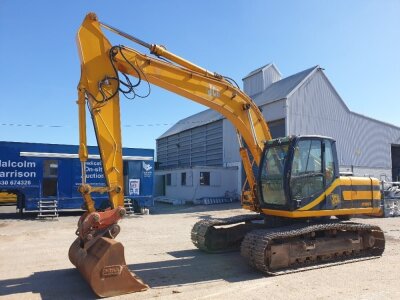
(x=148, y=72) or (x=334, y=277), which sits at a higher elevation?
(x=148, y=72)

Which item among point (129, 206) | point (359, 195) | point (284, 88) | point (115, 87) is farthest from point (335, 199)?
point (284, 88)

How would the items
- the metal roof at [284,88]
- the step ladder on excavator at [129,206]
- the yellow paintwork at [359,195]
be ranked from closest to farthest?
the yellow paintwork at [359,195]
the step ladder on excavator at [129,206]
the metal roof at [284,88]

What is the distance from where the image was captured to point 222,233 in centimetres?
961

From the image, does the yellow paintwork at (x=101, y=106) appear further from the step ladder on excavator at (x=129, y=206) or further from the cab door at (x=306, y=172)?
the step ladder on excavator at (x=129, y=206)

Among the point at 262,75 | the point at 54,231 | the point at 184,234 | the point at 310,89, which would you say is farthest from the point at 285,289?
the point at 262,75

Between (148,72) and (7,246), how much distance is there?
666cm

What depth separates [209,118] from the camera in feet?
103

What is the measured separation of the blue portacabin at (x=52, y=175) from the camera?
57.7 ft

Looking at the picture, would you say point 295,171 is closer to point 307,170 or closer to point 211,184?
point 307,170

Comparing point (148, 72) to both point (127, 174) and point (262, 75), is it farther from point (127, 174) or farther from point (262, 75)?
point (262, 75)

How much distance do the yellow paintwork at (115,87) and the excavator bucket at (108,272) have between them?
85 centimetres

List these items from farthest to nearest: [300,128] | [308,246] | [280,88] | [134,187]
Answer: [280,88] → [300,128] → [134,187] → [308,246]

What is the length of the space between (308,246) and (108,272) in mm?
4065

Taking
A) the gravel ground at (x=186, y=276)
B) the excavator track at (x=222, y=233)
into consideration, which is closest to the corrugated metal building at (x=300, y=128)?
the gravel ground at (x=186, y=276)
